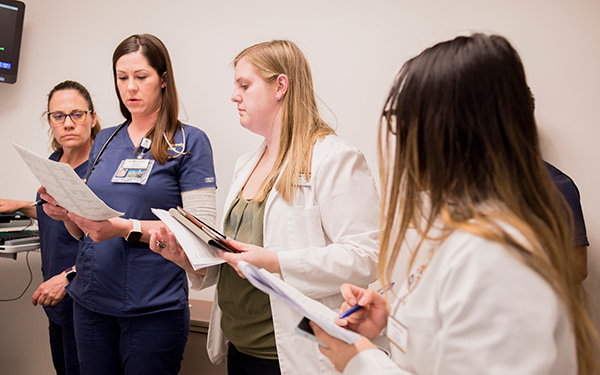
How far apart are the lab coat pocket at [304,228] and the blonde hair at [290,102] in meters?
0.12

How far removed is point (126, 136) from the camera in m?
1.64

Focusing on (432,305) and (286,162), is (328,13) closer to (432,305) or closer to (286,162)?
(286,162)

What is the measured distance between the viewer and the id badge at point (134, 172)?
149 cm

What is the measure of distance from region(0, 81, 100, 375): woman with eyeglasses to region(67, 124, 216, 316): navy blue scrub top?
347 mm

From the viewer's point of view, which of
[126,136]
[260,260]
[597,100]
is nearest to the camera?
[260,260]

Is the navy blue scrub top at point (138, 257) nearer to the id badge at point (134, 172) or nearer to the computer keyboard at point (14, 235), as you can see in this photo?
the id badge at point (134, 172)

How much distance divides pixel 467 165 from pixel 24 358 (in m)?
3.24

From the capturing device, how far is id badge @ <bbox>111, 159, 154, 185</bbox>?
1.49 meters

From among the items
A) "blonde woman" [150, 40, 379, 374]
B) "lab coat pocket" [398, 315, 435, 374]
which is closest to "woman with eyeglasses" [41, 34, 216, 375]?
"blonde woman" [150, 40, 379, 374]

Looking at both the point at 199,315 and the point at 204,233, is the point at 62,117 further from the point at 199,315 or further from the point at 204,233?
the point at 204,233

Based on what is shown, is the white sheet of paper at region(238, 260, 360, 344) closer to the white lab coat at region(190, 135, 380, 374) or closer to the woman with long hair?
the woman with long hair

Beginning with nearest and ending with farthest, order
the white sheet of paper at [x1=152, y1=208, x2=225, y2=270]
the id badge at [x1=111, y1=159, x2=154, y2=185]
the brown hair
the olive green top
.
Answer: the white sheet of paper at [x1=152, y1=208, x2=225, y2=270], the olive green top, the id badge at [x1=111, y1=159, x2=154, y2=185], the brown hair

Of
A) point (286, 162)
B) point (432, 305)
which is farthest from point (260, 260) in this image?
point (432, 305)

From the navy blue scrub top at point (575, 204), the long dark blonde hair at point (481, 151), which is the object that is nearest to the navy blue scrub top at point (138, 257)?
the long dark blonde hair at point (481, 151)
